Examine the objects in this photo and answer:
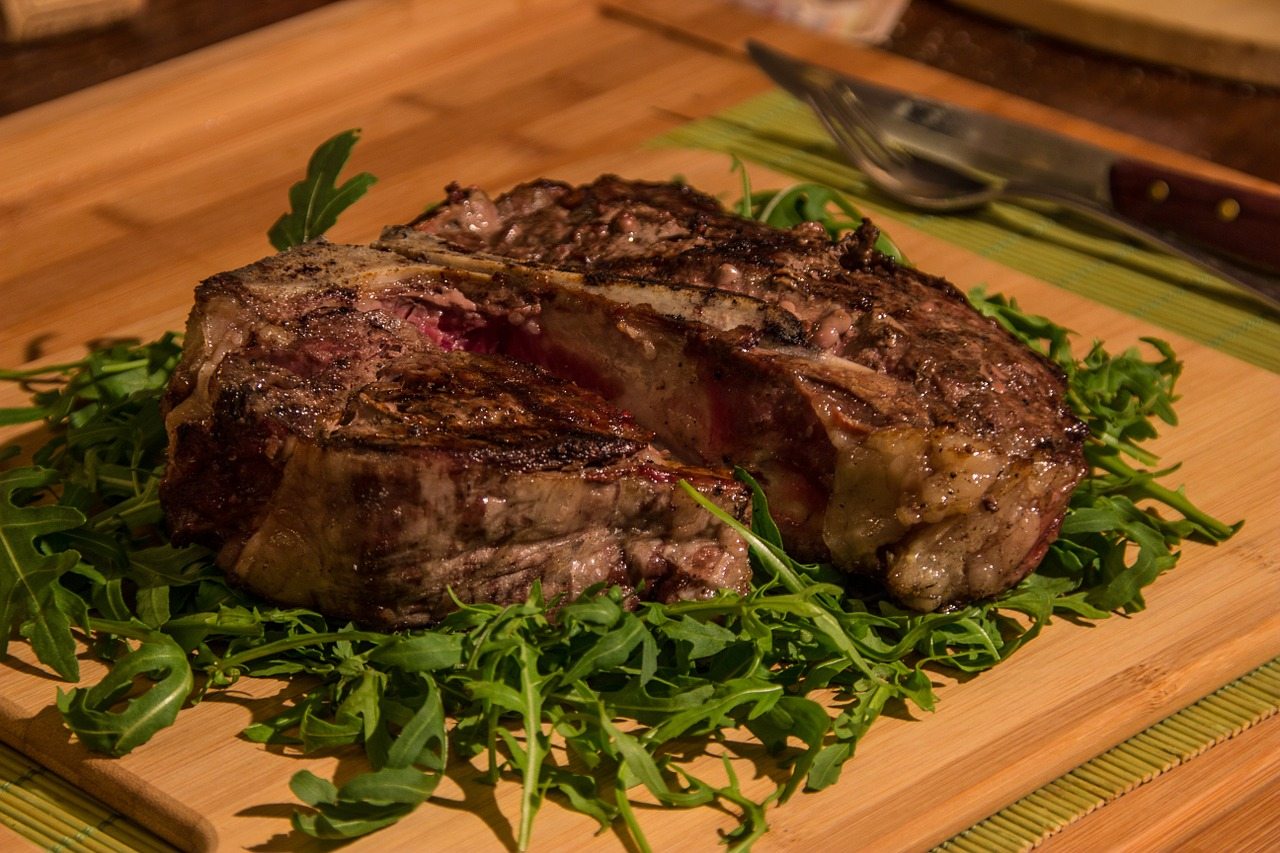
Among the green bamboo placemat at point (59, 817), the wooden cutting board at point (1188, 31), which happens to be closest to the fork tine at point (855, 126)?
the wooden cutting board at point (1188, 31)

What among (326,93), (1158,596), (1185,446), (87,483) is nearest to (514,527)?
(87,483)

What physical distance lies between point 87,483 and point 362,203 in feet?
6.23

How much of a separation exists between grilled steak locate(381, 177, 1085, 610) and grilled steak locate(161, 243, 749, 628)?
0.13 meters

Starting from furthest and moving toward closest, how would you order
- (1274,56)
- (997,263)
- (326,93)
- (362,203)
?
(1274,56) → (326,93) → (362,203) → (997,263)

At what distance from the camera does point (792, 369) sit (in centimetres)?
332

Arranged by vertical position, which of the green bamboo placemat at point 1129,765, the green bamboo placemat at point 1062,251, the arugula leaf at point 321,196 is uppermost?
the arugula leaf at point 321,196

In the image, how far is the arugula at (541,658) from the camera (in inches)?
116

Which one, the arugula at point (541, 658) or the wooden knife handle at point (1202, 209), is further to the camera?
the wooden knife handle at point (1202, 209)

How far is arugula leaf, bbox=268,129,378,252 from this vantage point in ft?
13.4

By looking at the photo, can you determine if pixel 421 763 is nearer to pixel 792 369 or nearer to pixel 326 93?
pixel 792 369

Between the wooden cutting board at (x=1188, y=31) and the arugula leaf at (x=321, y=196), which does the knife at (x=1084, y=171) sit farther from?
the wooden cutting board at (x=1188, y=31)

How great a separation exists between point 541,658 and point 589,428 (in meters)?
0.47

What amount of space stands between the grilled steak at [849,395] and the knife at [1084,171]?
Answer: 1.75 metres

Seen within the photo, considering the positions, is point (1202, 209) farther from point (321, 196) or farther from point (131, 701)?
point (131, 701)
